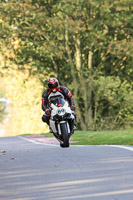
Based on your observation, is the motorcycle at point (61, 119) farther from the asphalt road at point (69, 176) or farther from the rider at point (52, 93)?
the asphalt road at point (69, 176)

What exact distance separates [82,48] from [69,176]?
962 inches

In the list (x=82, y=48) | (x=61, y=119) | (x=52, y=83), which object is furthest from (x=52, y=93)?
(x=82, y=48)

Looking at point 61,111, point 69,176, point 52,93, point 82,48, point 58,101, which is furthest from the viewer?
point 82,48

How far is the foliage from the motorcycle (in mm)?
16368

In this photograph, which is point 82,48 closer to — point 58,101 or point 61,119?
point 58,101

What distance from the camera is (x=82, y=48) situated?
106ft

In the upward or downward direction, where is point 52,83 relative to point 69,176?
downward

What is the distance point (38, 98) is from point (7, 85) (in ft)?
9.13

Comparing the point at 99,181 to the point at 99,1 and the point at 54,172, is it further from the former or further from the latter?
the point at 99,1

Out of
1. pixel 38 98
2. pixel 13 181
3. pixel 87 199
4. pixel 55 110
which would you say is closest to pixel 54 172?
pixel 13 181

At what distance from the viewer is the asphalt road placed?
22.7 ft

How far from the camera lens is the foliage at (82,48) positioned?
29422mm

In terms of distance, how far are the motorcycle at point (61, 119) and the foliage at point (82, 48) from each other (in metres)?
16.4

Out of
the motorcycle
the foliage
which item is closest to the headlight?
the motorcycle
